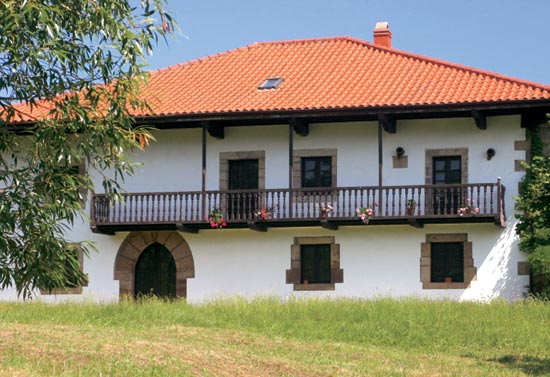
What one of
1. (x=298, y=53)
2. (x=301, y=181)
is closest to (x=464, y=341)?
(x=301, y=181)

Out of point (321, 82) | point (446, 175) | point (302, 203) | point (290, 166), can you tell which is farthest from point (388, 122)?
point (302, 203)

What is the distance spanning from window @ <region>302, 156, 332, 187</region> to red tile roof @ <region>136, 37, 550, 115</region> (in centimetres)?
161

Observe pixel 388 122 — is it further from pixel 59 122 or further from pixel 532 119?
pixel 59 122

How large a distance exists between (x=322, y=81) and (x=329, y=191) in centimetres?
345

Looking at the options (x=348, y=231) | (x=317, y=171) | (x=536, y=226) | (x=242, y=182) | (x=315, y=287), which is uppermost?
(x=317, y=171)

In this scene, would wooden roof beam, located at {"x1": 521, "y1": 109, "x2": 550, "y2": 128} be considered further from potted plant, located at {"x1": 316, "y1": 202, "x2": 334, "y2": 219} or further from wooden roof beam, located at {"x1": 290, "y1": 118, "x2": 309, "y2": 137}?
wooden roof beam, located at {"x1": 290, "y1": 118, "x2": 309, "y2": 137}

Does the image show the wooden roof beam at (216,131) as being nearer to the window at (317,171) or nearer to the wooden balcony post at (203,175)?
the wooden balcony post at (203,175)

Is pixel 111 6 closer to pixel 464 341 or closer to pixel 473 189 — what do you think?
pixel 464 341

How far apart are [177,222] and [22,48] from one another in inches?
533

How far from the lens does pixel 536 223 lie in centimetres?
3047

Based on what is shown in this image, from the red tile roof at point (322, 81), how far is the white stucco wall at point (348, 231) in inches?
32.5

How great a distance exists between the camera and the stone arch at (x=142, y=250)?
3269 centimetres

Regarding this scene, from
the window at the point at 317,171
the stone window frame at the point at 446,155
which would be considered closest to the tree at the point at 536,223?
the stone window frame at the point at 446,155

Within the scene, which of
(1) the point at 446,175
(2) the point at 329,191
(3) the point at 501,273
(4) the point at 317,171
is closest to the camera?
(3) the point at 501,273
